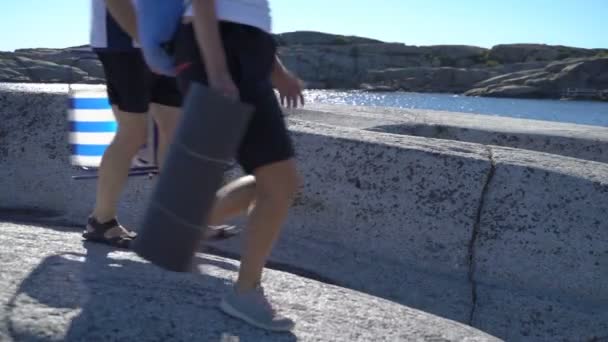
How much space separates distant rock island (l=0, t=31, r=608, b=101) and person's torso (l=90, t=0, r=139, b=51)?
42391mm

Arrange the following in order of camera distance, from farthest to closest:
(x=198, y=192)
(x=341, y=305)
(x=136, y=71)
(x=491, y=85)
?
1. (x=491, y=85)
2. (x=136, y=71)
3. (x=341, y=305)
4. (x=198, y=192)

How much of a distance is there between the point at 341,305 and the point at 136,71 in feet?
4.38

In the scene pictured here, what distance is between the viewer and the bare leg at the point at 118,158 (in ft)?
11.6

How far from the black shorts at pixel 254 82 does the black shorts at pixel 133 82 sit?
938 millimetres

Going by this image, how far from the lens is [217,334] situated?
8.31ft

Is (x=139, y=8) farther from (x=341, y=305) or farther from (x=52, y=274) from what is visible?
(x=341, y=305)

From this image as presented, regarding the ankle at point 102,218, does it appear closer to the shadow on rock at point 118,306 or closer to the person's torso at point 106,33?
the shadow on rock at point 118,306

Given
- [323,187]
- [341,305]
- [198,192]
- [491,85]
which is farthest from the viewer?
[491,85]

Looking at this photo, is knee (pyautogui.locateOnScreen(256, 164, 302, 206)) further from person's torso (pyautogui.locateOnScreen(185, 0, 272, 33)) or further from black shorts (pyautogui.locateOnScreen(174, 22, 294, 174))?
person's torso (pyautogui.locateOnScreen(185, 0, 272, 33))

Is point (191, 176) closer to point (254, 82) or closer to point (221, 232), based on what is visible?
point (254, 82)

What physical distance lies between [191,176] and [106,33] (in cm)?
133

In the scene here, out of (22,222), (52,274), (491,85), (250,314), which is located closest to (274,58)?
(250,314)

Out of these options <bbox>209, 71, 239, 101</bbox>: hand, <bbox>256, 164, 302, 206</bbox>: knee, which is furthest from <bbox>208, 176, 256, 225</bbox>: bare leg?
<bbox>209, 71, 239, 101</bbox>: hand

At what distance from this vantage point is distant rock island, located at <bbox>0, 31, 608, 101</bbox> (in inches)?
1885
